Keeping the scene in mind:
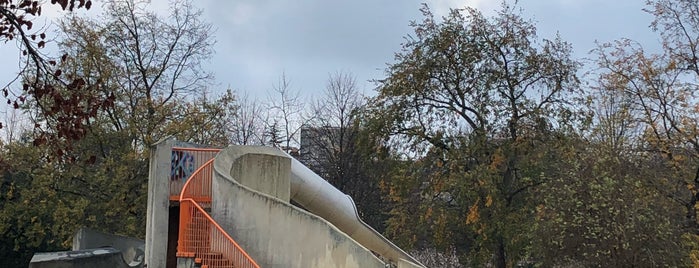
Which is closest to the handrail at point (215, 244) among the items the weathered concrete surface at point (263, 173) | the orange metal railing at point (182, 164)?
the weathered concrete surface at point (263, 173)

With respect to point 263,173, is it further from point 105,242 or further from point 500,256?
point 500,256

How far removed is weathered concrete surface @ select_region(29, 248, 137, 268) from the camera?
44.6 ft

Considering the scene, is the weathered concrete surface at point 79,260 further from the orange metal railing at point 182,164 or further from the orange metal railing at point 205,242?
the orange metal railing at point 205,242

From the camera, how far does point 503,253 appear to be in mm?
23906

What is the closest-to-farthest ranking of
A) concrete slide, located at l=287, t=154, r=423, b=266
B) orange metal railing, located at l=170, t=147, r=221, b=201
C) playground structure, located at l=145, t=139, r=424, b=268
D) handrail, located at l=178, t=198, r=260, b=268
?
1. playground structure, located at l=145, t=139, r=424, b=268
2. handrail, located at l=178, t=198, r=260, b=268
3. orange metal railing, located at l=170, t=147, r=221, b=201
4. concrete slide, located at l=287, t=154, r=423, b=266

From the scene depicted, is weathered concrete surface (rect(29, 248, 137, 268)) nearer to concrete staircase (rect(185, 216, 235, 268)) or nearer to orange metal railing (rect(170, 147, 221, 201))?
orange metal railing (rect(170, 147, 221, 201))

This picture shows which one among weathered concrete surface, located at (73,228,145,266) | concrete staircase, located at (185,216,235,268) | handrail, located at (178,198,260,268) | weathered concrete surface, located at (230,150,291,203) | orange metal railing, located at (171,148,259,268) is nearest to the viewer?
handrail, located at (178,198,260,268)

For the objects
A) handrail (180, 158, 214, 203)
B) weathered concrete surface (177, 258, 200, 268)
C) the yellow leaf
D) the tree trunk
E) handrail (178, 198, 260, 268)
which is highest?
handrail (180, 158, 214, 203)

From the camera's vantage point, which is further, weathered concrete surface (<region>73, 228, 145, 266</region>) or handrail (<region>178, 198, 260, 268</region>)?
weathered concrete surface (<region>73, 228, 145, 266</region>)

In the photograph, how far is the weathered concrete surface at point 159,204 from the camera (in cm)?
1441

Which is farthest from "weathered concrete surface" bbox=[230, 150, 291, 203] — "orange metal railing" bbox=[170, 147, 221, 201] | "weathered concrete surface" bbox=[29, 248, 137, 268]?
"weathered concrete surface" bbox=[29, 248, 137, 268]

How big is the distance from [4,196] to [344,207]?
17.5 meters

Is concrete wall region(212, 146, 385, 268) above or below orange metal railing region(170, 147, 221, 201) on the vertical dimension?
Result: below

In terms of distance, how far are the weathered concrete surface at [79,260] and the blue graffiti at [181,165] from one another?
7.75ft
